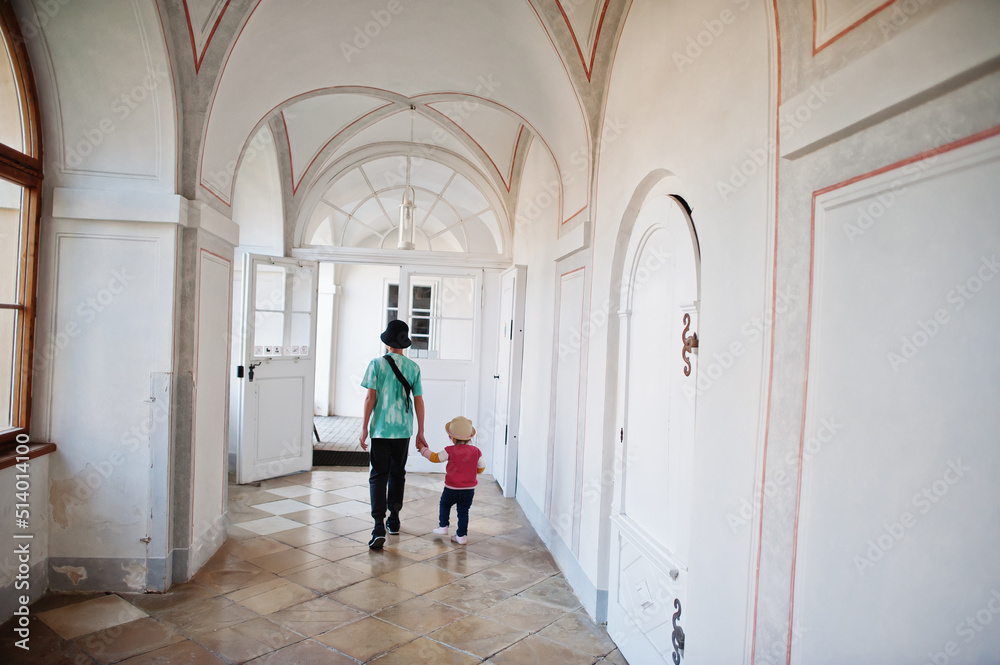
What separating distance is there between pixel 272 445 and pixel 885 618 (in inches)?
225

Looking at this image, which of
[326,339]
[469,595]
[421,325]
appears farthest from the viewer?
[326,339]

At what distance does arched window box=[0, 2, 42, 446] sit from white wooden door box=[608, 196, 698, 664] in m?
3.16

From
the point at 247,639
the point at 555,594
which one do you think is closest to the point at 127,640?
the point at 247,639

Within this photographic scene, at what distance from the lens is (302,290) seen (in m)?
6.32

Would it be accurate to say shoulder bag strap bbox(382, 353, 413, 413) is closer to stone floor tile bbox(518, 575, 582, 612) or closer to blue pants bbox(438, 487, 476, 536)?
blue pants bbox(438, 487, 476, 536)

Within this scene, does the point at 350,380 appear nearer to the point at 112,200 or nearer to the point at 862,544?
the point at 112,200

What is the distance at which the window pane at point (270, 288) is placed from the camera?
19.7 feet

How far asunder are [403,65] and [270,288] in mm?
2717

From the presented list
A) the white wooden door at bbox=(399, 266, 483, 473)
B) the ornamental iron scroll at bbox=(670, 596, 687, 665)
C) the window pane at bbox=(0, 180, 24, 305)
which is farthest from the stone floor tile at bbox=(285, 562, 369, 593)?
the white wooden door at bbox=(399, 266, 483, 473)

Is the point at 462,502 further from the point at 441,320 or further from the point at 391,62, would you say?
the point at 391,62

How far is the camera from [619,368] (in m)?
3.22

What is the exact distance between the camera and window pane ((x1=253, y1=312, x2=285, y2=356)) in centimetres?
596

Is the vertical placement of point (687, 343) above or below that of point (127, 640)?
above

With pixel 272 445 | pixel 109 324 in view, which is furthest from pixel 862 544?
pixel 272 445
